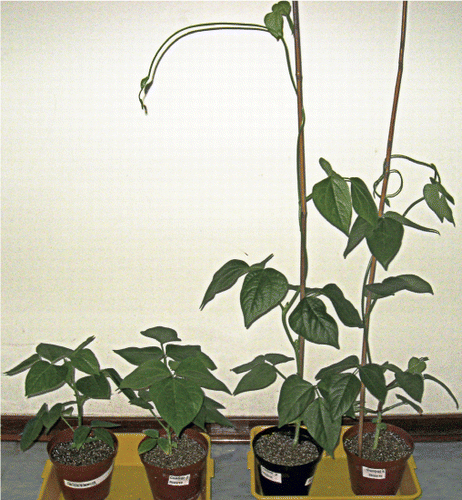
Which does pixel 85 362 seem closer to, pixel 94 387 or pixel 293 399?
pixel 94 387

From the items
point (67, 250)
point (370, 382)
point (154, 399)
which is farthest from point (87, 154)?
point (370, 382)

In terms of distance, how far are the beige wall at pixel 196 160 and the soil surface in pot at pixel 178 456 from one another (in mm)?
313

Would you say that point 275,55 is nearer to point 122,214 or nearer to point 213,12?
point 213,12

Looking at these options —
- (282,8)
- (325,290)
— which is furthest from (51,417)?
(282,8)

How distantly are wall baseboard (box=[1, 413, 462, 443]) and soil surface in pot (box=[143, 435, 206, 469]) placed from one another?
29 centimetres

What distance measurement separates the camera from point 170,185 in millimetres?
1562

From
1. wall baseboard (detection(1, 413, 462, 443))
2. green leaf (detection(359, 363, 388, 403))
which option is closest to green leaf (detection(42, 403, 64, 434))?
wall baseboard (detection(1, 413, 462, 443))

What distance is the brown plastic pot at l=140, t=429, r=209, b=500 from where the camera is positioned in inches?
52.7

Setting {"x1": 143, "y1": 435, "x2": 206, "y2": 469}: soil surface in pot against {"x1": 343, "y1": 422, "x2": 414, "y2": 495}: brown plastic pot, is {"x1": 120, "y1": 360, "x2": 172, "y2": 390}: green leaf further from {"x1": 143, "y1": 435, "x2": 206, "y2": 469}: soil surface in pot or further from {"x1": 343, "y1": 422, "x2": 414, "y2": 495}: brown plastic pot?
{"x1": 343, "y1": 422, "x2": 414, "y2": 495}: brown plastic pot

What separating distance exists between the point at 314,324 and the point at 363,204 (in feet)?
0.97

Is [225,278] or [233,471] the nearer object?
[225,278]

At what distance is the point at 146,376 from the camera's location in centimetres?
121

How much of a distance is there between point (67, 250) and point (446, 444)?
1421 millimetres

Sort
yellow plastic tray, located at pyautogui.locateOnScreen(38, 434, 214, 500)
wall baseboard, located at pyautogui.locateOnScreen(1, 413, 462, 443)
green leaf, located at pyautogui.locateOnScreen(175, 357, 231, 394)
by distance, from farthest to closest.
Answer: wall baseboard, located at pyautogui.locateOnScreen(1, 413, 462, 443) < yellow plastic tray, located at pyautogui.locateOnScreen(38, 434, 214, 500) < green leaf, located at pyautogui.locateOnScreen(175, 357, 231, 394)
